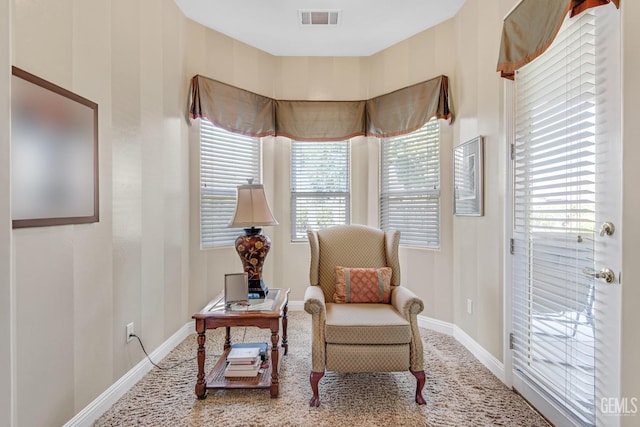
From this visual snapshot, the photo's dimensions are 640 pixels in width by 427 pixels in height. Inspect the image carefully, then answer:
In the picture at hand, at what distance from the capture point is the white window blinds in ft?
5.21

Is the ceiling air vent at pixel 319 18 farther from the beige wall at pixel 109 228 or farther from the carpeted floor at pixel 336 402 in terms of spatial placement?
the carpeted floor at pixel 336 402

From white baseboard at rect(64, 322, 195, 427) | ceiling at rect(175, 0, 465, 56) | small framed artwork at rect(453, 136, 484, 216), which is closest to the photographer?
white baseboard at rect(64, 322, 195, 427)

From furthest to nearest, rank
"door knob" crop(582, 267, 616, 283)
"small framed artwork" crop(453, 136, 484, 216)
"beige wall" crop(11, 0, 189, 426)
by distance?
1. "small framed artwork" crop(453, 136, 484, 216)
2. "beige wall" crop(11, 0, 189, 426)
3. "door knob" crop(582, 267, 616, 283)

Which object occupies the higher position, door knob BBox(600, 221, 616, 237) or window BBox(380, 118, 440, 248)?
window BBox(380, 118, 440, 248)

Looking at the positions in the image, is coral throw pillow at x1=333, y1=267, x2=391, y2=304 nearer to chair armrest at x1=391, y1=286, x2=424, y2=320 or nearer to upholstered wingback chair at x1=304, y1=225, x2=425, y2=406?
upholstered wingback chair at x1=304, y1=225, x2=425, y2=406

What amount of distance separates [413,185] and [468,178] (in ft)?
2.43

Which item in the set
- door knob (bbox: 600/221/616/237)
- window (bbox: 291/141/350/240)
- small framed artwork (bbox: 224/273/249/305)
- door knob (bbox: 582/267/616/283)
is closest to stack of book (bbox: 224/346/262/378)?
small framed artwork (bbox: 224/273/249/305)

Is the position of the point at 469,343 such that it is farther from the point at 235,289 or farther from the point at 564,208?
the point at 235,289

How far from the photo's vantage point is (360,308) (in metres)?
2.36

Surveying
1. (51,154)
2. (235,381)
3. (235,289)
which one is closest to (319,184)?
(235,289)

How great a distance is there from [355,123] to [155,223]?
2.36 meters

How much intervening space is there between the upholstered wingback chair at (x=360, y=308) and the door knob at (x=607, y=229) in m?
1.01

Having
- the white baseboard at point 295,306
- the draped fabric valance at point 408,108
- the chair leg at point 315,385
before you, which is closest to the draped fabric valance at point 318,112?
the draped fabric valance at point 408,108

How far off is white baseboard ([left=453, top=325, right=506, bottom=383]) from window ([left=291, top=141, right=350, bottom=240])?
5.45 ft
